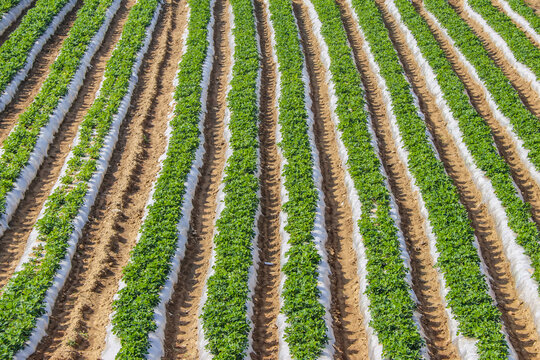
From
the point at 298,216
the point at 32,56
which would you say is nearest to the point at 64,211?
the point at 298,216

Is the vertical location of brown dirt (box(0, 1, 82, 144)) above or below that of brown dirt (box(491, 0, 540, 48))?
below

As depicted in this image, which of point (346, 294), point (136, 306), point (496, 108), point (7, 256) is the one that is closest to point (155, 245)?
point (136, 306)

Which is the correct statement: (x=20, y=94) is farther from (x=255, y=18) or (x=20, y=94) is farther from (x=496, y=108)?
(x=496, y=108)

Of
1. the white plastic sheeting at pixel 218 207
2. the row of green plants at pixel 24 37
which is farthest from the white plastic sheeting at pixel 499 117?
the row of green plants at pixel 24 37

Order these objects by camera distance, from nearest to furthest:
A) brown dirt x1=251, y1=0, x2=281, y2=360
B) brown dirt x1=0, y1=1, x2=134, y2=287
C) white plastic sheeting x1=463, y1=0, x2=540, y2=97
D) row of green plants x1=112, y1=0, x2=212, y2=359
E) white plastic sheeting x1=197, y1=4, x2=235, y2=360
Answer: white plastic sheeting x1=197, y1=4, x2=235, y2=360
row of green plants x1=112, y1=0, x2=212, y2=359
brown dirt x1=251, y1=0, x2=281, y2=360
brown dirt x1=0, y1=1, x2=134, y2=287
white plastic sheeting x1=463, y1=0, x2=540, y2=97

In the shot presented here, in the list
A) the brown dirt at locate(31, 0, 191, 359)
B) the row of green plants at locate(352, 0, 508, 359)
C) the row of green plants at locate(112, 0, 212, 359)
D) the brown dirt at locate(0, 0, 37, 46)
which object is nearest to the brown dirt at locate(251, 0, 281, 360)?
the row of green plants at locate(112, 0, 212, 359)

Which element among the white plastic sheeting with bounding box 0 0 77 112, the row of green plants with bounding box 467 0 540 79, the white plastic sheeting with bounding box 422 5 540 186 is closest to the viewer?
the white plastic sheeting with bounding box 422 5 540 186

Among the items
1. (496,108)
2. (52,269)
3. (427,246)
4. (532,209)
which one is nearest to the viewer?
(52,269)

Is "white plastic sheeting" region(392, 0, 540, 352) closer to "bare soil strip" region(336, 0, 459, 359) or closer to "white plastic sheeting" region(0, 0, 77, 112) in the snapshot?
"bare soil strip" region(336, 0, 459, 359)
